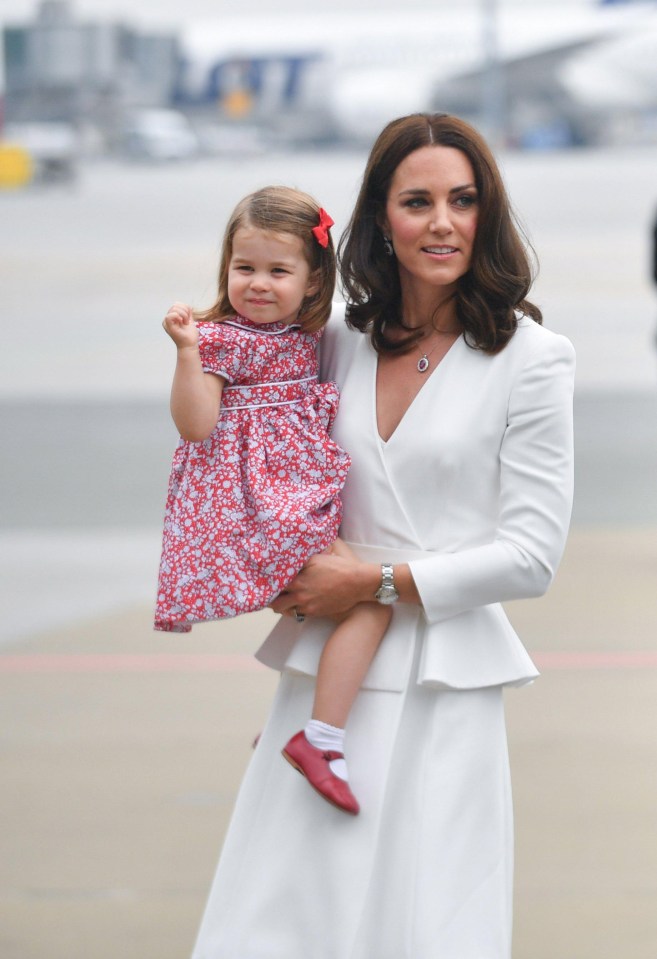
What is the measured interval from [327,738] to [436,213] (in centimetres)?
→ 83

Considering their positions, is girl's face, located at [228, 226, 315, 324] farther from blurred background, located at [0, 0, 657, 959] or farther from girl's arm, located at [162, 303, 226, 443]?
blurred background, located at [0, 0, 657, 959]

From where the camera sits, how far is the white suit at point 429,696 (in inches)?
90.3

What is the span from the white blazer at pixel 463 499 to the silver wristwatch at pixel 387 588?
0.12 feet

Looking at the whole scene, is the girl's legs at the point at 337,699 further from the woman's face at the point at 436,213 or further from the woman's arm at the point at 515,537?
the woman's face at the point at 436,213

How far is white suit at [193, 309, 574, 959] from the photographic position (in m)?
2.29

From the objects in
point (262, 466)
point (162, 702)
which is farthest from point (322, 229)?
point (162, 702)

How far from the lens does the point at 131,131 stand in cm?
5000

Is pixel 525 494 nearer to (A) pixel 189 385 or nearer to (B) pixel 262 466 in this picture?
(B) pixel 262 466

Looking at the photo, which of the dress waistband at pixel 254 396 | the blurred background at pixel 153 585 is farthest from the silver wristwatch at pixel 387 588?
the blurred background at pixel 153 585

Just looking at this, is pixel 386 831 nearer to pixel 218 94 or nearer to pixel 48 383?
pixel 48 383

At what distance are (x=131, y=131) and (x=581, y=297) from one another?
35.0 meters

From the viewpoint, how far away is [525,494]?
2.28m

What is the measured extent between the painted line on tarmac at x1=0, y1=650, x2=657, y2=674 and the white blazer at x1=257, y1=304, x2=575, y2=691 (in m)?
2.88

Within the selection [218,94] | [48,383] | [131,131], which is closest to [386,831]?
[48,383]
